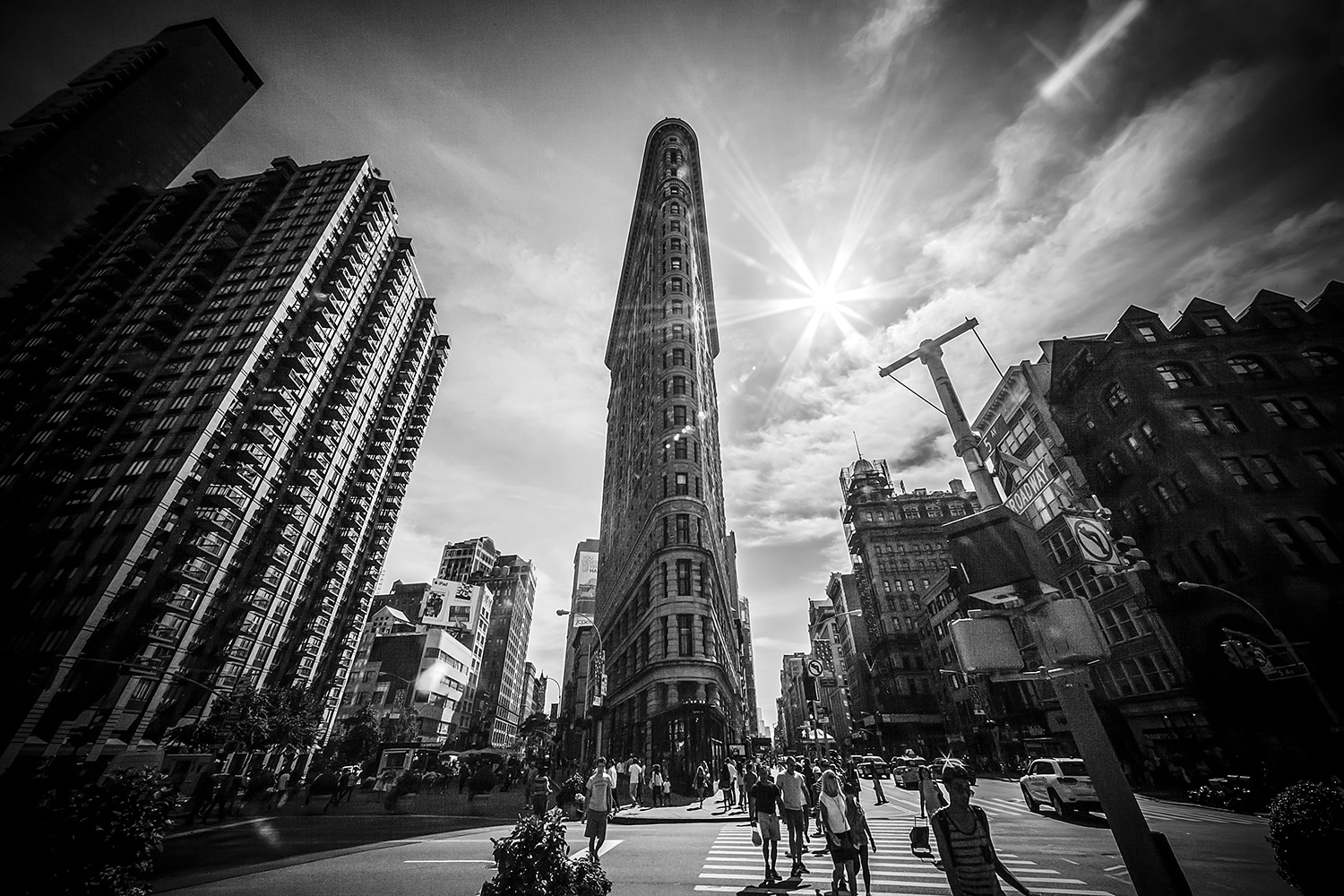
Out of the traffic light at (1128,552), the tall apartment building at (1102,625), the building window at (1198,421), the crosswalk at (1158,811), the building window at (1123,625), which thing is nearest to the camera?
the traffic light at (1128,552)

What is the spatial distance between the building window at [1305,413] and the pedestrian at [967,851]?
41.7m

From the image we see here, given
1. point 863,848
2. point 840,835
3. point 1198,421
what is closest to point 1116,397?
point 1198,421

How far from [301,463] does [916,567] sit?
86.3 metres

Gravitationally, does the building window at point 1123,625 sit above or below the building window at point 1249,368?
below

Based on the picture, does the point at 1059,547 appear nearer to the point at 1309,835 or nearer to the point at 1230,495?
the point at 1230,495

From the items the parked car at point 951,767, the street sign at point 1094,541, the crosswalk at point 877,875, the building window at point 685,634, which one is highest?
the building window at point 685,634

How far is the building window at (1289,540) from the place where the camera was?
25406 mm

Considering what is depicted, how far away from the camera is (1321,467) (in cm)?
2780

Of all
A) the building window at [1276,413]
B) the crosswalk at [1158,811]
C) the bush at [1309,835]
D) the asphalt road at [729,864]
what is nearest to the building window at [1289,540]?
the building window at [1276,413]

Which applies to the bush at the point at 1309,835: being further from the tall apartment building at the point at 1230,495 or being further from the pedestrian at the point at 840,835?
the tall apartment building at the point at 1230,495

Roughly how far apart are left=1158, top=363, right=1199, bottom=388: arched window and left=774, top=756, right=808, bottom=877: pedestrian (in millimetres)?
38099

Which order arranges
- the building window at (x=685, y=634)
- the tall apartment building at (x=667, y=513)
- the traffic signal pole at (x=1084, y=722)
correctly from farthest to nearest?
1. the building window at (x=685, y=634)
2. the tall apartment building at (x=667, y=513)
3. the traffic signal pole at (x=1084, y=722)

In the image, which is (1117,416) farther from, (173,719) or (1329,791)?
(173,719)

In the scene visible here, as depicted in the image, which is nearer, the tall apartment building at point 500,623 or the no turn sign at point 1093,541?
the no turn sign at point 1093,541
